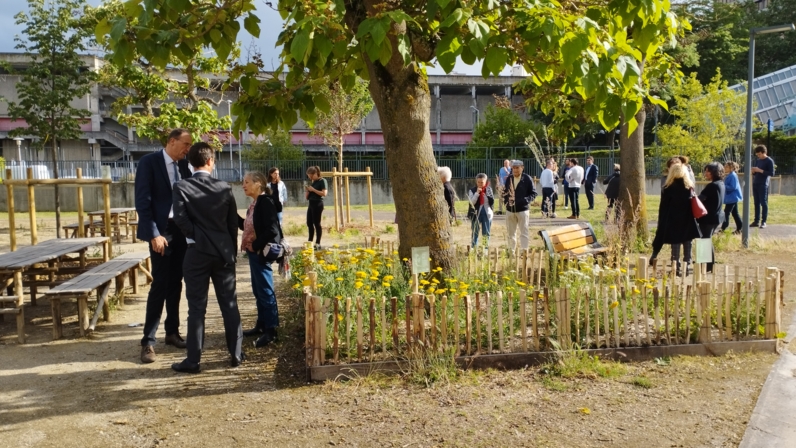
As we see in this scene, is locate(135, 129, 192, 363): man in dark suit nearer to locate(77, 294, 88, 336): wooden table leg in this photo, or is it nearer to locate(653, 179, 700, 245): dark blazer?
locate(77, 294, 88, 336): wooden table leg

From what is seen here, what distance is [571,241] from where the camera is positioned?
902cm

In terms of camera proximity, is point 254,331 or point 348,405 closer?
point 348,405

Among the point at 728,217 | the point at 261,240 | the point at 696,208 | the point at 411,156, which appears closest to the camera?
the point at 261,240

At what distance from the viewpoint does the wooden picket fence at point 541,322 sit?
5.13 meters

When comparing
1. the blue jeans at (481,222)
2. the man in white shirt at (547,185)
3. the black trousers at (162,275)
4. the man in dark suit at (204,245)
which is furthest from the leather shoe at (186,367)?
the man in white shirt at (547,185)

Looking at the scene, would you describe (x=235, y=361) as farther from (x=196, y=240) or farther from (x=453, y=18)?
(x=453, y=18)

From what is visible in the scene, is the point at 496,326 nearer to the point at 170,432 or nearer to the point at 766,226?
the point at 170,432

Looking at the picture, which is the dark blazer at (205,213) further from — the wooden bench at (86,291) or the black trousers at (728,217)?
the black trousers at (728,217)

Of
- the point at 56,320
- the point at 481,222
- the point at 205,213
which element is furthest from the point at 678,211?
the point at 56,320

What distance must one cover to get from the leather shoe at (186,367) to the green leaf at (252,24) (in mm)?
2911

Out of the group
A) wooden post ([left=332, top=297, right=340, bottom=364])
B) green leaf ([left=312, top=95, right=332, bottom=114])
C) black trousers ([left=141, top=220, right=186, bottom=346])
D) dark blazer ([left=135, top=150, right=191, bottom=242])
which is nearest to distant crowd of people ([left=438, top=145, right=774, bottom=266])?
green leaf ([left=312, top=95, right=332, bottom=114])

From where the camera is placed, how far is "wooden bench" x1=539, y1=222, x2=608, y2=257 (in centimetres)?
846

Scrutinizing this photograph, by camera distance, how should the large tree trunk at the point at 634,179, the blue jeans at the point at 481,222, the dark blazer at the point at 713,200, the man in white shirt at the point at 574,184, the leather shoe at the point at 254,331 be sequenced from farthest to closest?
1. the man in white shirt at the point at 574,184
2. the large tree trunk at the point at 634,179
3. the blue jeans at the point at 481,222
4. the dark blazer at the point at 713,200
5. the leather shoe at the point at 254,331

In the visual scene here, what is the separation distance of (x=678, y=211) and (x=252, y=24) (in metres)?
6.24
